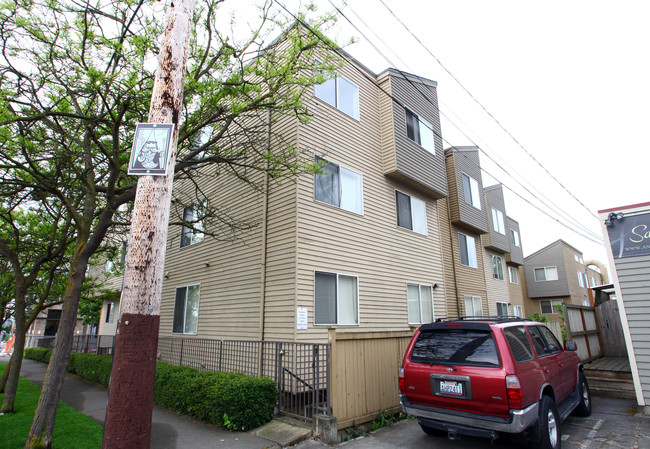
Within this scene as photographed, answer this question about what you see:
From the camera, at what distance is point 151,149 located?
3.62m

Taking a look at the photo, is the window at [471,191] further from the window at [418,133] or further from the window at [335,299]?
the window at [335,299]

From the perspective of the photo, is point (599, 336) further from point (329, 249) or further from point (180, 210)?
point (180, 210)

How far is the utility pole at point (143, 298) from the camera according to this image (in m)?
2.92

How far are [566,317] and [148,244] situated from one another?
11754 mm

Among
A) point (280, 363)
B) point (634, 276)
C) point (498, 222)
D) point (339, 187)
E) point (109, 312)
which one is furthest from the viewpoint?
point (109, 312)

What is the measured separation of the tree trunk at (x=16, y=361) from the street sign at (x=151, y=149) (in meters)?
8.48

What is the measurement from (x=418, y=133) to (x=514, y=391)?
11.4 m

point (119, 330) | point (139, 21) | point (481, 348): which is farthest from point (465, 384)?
point (139, 21)

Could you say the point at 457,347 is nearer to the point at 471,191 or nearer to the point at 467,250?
the point at 467,250

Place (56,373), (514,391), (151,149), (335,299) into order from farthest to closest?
1. (335,299)
2. (56,373)
3. (514,391)
4. (151,149)

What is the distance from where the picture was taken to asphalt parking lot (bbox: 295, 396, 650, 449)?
5.70 meters

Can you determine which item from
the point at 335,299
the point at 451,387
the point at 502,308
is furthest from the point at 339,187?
the point at 502,308

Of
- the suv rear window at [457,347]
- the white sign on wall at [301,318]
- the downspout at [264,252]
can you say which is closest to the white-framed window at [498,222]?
the downspout at [264,252]

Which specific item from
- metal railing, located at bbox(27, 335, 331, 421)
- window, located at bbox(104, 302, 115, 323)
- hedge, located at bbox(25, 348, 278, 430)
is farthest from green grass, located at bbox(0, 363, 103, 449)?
window, located at bbox(104, 302, 115, 323)
